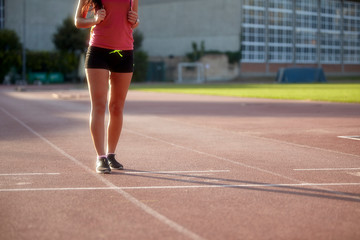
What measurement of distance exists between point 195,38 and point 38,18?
17789 millimetres

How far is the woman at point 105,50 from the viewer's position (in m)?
6.42

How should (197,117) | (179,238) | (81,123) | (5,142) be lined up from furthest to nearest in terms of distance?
(197,117) < (81,123) < (5,142) < (179,238)

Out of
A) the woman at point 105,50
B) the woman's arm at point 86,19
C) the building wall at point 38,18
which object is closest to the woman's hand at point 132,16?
the woman at point 105,50

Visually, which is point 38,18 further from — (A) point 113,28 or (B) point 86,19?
(A) point 113,28

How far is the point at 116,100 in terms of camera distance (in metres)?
6.77

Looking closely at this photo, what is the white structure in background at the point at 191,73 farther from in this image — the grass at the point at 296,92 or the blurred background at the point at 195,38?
the grass at the point at 296,92

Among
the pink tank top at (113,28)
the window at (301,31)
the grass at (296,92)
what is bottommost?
the grass at (296,92)

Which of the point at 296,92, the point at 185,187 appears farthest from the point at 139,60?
the point at 185,187

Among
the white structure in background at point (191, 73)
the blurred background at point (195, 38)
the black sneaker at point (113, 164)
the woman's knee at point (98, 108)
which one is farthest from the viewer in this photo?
the white structure in background at point (191, 73)

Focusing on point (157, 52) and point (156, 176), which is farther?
point (157, 52)

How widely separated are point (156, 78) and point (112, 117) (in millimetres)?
64884

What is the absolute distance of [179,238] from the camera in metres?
3.74

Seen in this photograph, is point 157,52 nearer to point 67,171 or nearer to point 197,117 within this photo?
point 197,117

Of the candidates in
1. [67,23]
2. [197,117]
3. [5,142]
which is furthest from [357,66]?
[5,142]
